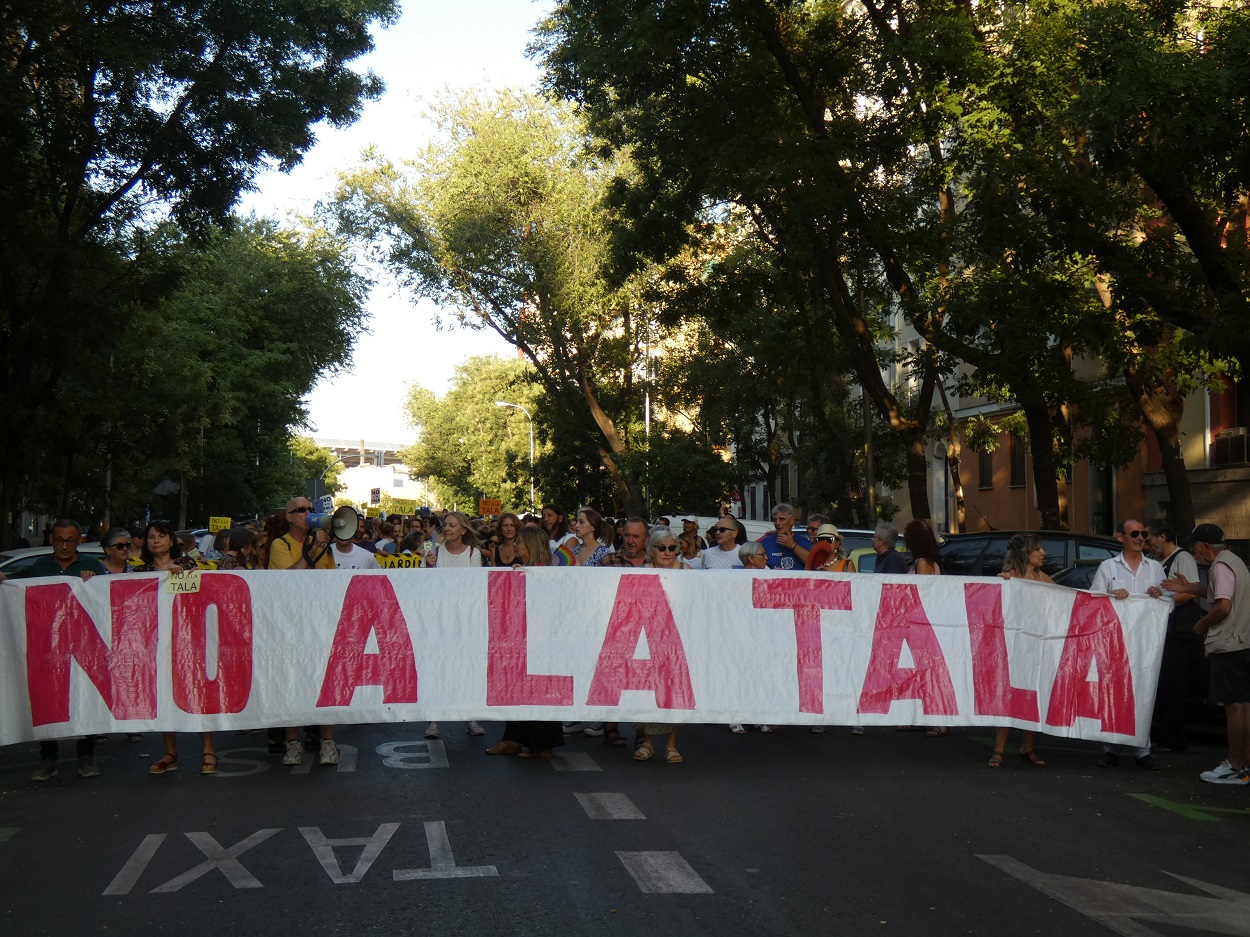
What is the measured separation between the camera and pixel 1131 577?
1103 cm

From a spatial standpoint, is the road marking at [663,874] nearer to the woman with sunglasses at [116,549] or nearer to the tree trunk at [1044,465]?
the woman with sunglasses at [116,549]

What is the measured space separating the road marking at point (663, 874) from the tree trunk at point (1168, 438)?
15.7 meters

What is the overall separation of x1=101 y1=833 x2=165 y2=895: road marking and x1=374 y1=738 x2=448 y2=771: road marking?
265cm

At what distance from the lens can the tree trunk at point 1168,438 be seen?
70.2ft

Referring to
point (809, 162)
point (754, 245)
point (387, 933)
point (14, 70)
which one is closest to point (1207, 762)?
point (387, 933)

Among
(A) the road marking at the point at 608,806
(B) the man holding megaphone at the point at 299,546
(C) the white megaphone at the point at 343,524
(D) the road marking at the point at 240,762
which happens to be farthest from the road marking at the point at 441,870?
(C) the white megaphone at the point at 343,524

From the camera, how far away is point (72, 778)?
33.5 feet

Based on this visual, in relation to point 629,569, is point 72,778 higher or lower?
lower

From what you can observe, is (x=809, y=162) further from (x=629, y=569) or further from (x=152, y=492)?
(x=152, y=492)

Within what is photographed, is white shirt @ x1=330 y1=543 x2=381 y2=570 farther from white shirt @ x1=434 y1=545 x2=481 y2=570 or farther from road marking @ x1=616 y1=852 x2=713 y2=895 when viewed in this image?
road marking @ x1=616 y1=852 x2=713 y2=895

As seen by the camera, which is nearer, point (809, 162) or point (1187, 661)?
point (1187, 661)

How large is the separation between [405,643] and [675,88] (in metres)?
14.2

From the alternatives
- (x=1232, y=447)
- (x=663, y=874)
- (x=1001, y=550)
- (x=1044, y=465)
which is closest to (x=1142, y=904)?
(x=663, y=874)

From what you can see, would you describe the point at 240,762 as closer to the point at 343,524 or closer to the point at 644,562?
the point at 343,524
